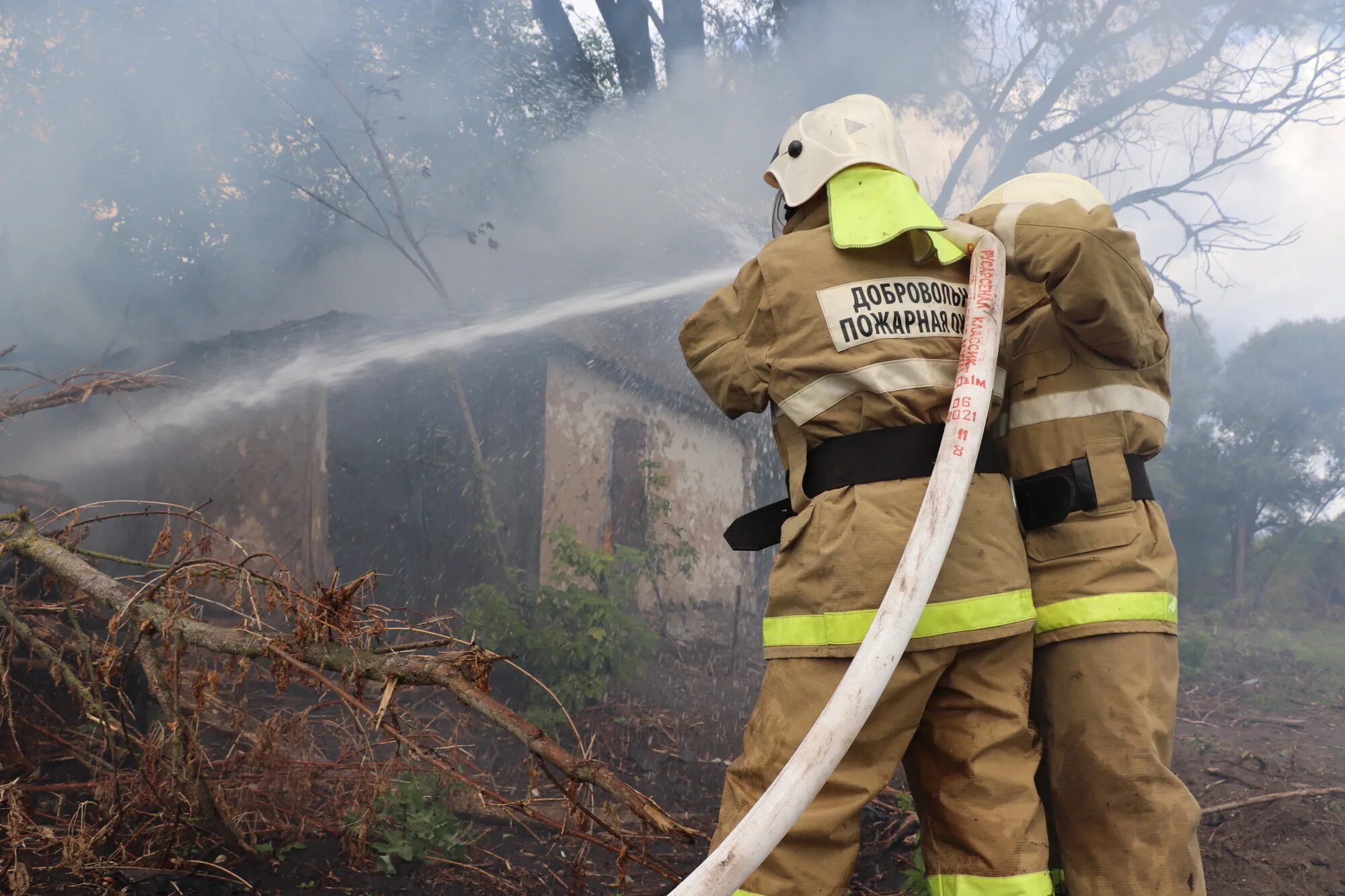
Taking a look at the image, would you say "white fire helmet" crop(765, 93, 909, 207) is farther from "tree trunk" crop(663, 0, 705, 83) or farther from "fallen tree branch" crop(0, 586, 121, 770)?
"tree trunk" crop(663, 0, 705, 83)

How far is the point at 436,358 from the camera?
20.0 feet

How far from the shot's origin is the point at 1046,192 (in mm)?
2436

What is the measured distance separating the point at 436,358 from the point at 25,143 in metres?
3.19

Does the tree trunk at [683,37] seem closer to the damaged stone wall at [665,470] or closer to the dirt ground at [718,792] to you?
the damaged stone wall at [665,470]

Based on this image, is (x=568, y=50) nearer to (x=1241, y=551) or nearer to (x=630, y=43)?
(x=630, y=43)

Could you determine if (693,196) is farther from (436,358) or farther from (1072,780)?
(1072,780)

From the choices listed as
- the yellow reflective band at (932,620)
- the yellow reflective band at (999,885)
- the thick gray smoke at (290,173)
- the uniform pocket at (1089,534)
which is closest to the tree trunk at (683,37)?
the thick gray smoke at (290,173)

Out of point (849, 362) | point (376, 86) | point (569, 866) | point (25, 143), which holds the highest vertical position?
point (376, 86)

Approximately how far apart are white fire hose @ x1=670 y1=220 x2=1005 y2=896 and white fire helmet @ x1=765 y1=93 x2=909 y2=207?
0.32 meters

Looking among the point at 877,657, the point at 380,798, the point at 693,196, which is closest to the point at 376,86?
the point at 693,196

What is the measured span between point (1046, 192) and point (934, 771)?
4.86 feet

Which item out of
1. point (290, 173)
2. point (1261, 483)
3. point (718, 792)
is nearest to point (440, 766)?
point (718, 792)

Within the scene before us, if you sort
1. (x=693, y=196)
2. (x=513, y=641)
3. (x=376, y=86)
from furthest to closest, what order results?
(x=693, y=196) → (x=376, y=86) → (x=513, y=641)

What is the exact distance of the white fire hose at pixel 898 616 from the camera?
5.18 feet
